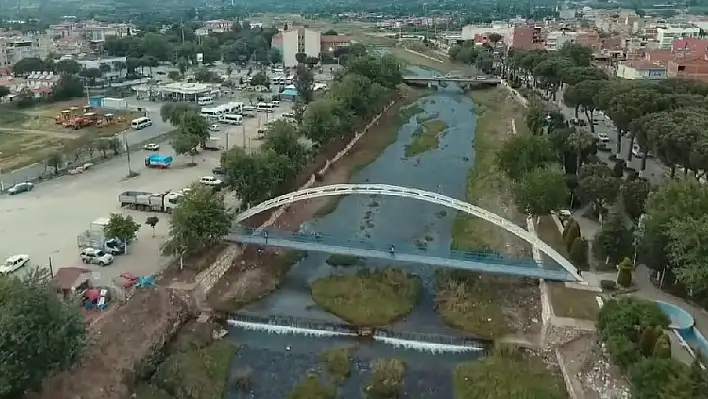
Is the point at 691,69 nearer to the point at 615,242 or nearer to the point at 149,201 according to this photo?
the point at 615,242

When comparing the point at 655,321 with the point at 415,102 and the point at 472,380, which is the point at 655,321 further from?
the point at 415,102

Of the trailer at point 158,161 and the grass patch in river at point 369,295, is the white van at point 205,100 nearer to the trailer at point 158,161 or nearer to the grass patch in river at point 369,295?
Answer: the trailer at point 158,161

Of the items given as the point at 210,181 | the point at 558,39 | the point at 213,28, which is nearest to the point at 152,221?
the point at 210,181

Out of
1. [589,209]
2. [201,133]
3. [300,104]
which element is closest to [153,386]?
[589,209]

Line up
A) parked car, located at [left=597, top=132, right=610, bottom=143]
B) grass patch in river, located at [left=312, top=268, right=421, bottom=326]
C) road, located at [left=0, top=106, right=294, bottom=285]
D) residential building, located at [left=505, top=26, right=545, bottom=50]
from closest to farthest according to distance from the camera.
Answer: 1. grass patch in river, located at [left=312, top=268, right=421, bottom=326]
2. road, located at [left=0, top=106, right=294, bottom=285]
3. parked car, located at [left=597, top=132, right=610, bottom=143]
4. residential building, located at [left=505, top=26, right=545, bottom=50]

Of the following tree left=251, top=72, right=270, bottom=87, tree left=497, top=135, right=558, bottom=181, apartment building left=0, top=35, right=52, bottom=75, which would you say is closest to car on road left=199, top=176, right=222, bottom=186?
tree left=497, top=135, right=558, bottom=181

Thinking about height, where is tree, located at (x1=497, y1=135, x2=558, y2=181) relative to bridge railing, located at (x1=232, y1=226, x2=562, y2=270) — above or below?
above

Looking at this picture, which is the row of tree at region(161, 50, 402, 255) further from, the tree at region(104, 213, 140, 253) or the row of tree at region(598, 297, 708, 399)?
the row of tree at region(598, 297, 708, 399)
